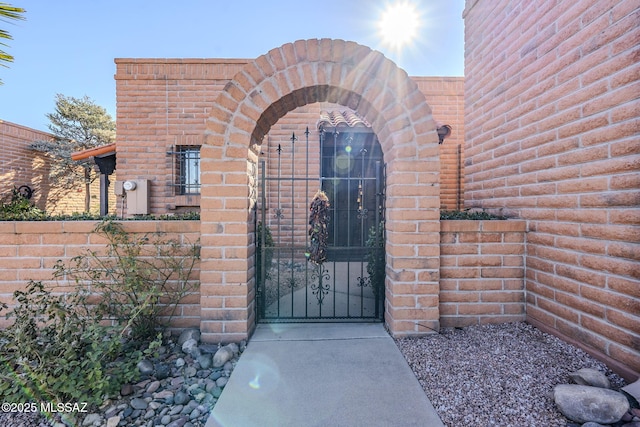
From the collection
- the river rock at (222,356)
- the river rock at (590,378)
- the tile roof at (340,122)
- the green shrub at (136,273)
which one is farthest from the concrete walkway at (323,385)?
the tile roof at (340,122)

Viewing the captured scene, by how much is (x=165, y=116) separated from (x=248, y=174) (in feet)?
16.1

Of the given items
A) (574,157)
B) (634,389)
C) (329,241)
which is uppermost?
(574,157)

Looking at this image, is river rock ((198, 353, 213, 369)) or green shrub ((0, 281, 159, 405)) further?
river rock ((198, 353, 213, 369))

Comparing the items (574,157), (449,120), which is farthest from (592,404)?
(449,120)

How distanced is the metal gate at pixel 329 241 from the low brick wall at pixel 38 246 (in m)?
1.43

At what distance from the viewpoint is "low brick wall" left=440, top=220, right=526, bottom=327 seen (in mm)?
2762

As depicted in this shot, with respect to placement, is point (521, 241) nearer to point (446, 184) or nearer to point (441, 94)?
point (446, 184)

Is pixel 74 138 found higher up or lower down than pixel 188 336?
higher up

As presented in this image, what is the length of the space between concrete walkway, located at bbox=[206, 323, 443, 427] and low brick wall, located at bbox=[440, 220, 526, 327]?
786 millimetres

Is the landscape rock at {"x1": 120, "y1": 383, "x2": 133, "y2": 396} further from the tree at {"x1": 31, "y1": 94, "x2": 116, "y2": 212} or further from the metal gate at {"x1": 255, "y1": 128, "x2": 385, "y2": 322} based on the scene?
the tree at {"x1": 31, "y1": 94, "x2": 116, "y2": 212}

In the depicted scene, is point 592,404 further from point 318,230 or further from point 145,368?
point 145,368

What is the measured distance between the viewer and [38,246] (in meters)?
2.62

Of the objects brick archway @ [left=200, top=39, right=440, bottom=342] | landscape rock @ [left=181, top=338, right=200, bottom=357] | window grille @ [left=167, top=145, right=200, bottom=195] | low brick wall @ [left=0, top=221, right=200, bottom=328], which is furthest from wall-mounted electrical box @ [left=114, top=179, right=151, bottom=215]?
landscape rock @ [left=181, top=338, right=200, bottom=357]

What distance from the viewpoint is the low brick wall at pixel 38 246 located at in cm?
260
